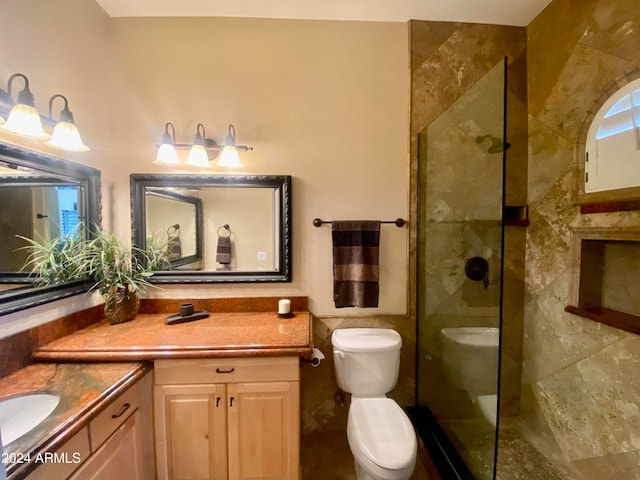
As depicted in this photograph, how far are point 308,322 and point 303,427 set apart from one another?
0.81 m

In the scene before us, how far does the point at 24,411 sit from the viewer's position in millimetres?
987

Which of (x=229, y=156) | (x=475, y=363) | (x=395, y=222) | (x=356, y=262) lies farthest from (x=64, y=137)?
(x=475, y=363)

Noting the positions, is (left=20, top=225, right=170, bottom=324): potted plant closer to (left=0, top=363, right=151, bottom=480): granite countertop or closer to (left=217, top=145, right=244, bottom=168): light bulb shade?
(left=0, top=363, right=151, bottom=480): granite countertop

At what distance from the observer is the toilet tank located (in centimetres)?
156

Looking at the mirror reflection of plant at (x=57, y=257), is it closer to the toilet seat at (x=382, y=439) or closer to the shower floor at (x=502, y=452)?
the toilet seat at (x=382, y=439)

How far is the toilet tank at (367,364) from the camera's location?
1.56 m

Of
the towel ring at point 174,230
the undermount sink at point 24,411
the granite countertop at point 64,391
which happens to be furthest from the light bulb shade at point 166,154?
the undermount sink at point 24,411

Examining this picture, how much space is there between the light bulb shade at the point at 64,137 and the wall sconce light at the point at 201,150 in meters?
0.38

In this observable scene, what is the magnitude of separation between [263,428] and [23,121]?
173cm

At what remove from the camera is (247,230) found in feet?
5.82

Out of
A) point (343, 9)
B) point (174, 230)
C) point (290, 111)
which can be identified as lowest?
point (174, 230)

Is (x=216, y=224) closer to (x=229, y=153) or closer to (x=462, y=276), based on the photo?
(x=229, y=153)

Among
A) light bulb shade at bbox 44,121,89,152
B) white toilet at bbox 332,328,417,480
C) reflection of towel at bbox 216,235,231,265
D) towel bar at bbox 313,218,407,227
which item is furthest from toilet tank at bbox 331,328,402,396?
light bulb shade at bbox 44,121,89,152

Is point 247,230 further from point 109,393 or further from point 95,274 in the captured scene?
point 109,393
